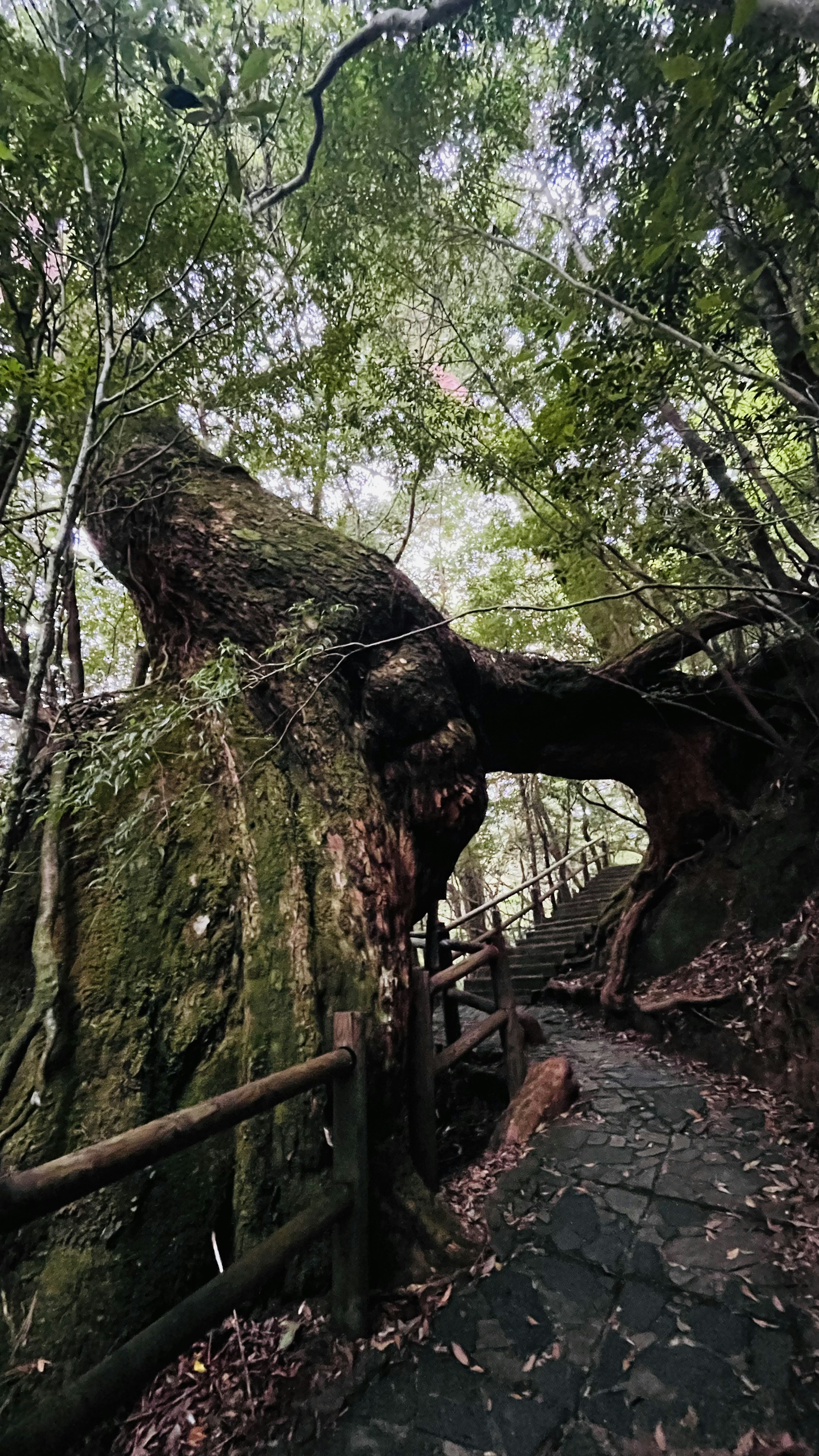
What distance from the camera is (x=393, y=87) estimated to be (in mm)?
4656

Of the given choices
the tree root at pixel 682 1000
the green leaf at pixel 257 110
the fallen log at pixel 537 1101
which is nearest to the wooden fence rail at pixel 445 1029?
the fallen log at pixel 537 1101

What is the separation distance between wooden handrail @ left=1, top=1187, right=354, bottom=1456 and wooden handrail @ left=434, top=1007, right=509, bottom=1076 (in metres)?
1.46

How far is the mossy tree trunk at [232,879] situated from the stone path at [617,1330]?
20.6 inches

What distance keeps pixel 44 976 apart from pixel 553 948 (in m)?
7.68

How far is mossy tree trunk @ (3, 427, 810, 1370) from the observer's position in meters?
2.53

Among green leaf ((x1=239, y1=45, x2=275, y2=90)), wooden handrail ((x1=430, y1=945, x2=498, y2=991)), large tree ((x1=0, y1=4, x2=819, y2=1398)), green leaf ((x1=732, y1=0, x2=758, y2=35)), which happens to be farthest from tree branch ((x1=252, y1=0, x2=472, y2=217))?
wooden handrail ((x1=430, y1=945, x2=498, y2=991))

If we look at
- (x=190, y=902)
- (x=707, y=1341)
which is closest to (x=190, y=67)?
(x=190, y=902)

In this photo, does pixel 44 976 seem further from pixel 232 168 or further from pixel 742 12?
pixel 742 12

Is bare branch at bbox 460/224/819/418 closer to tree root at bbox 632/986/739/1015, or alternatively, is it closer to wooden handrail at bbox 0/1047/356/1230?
wooden handrail at bbox 0/1047/356/1230

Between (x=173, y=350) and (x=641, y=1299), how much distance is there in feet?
14.9

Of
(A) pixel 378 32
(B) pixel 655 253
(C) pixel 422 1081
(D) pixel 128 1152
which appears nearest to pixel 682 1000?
(C) pixel 422 1081

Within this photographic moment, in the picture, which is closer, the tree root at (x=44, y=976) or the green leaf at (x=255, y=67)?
the green leaf at (x=255, y=67)

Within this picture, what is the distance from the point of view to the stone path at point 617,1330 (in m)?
1.89

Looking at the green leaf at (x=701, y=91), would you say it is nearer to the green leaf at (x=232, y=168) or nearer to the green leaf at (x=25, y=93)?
the green leaf at (x=232, y=168)
